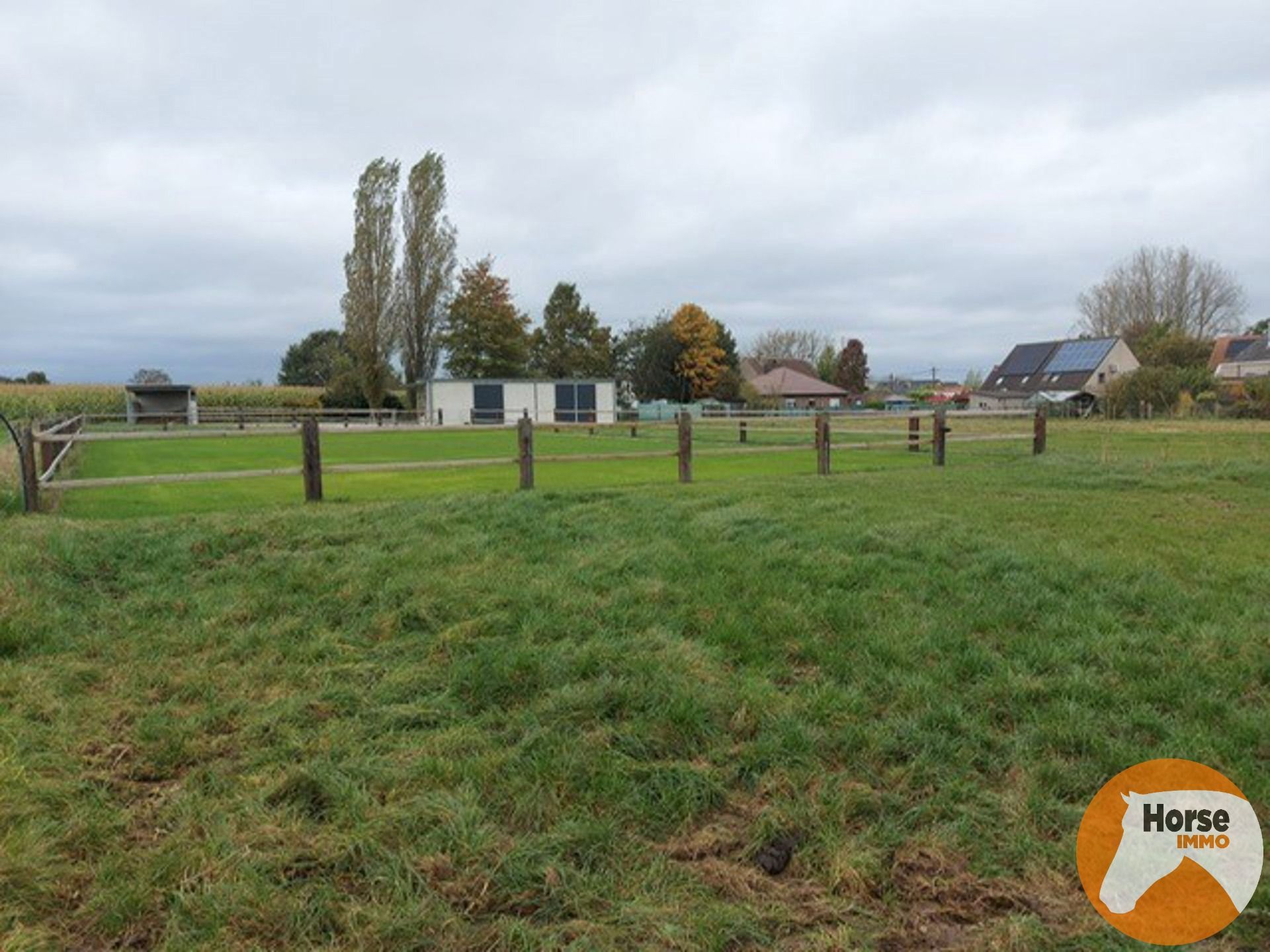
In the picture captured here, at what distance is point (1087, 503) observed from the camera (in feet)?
26.1

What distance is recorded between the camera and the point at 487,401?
40750mm

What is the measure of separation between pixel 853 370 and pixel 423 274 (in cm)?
4642

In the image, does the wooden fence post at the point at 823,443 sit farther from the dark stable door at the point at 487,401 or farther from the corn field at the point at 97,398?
the dark stable door at the point at 487,401

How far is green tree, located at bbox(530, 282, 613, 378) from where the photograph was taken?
5572 cm

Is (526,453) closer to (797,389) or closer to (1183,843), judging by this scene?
(1183,843)

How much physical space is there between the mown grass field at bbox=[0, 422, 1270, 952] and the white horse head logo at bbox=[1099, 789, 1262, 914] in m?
0.13

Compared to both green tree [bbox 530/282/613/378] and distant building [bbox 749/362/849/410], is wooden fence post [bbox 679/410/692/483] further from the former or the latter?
distant building [bbox 749/362/849/410]

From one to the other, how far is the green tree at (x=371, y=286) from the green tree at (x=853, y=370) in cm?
4734

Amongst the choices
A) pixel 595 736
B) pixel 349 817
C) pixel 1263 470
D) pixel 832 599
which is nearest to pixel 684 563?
pixel 832 599

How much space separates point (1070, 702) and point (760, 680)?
1336 millimetres

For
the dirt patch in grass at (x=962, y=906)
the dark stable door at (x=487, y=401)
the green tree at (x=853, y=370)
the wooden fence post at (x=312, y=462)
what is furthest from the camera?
the green tree at (x=853, y=370)

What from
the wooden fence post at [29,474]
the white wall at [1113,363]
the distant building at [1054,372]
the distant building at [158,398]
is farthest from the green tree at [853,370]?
the wooden fence post at [29,474]

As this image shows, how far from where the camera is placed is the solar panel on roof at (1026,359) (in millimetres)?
65000

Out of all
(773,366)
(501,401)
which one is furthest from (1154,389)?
(773,366)
